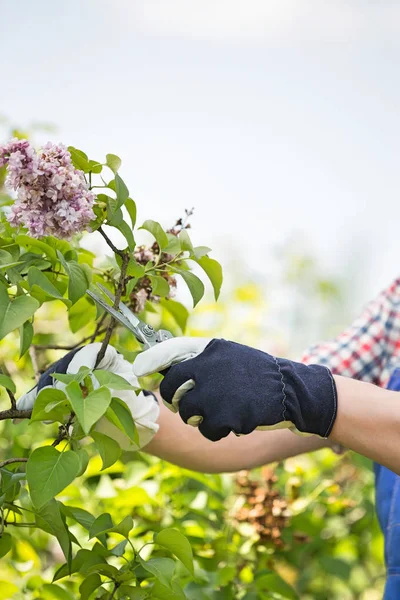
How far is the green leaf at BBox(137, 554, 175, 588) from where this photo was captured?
30.9 inches

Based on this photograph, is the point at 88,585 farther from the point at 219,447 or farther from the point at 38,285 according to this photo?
the point at 219,447

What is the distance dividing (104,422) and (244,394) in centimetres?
21

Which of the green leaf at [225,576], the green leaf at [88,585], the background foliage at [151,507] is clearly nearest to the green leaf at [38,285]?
the background foliage at [151,507]

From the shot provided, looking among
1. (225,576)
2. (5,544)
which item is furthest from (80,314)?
(225,576)

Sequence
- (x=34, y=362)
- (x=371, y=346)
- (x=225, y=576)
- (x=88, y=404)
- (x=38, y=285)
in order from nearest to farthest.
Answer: (x=88, y=404), (x=38, y=285), (x=34, y=362), (x=225, y=576), (x=371, y=346)

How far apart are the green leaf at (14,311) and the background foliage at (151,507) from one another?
52mm

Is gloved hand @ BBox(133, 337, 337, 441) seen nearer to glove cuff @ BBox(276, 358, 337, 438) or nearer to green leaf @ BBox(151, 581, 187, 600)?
glove cuff @ BBox(276, 358, 337, 438)

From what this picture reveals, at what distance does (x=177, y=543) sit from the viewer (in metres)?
0.83

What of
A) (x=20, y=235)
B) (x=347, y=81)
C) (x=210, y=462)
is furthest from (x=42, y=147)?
(x=347, y=81)

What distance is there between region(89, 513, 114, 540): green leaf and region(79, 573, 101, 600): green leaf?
0.04 meters

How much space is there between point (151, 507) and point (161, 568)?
0.73m

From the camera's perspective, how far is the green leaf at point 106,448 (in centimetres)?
74

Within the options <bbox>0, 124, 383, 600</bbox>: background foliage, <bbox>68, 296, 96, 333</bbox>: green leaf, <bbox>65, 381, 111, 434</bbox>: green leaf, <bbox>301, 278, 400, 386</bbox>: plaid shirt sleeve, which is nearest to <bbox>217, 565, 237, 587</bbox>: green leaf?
<bbox>0, 124, 383, 600</bbox>: background foliage

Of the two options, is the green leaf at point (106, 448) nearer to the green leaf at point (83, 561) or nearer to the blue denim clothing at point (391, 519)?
the green leaf at point (83, 561)
